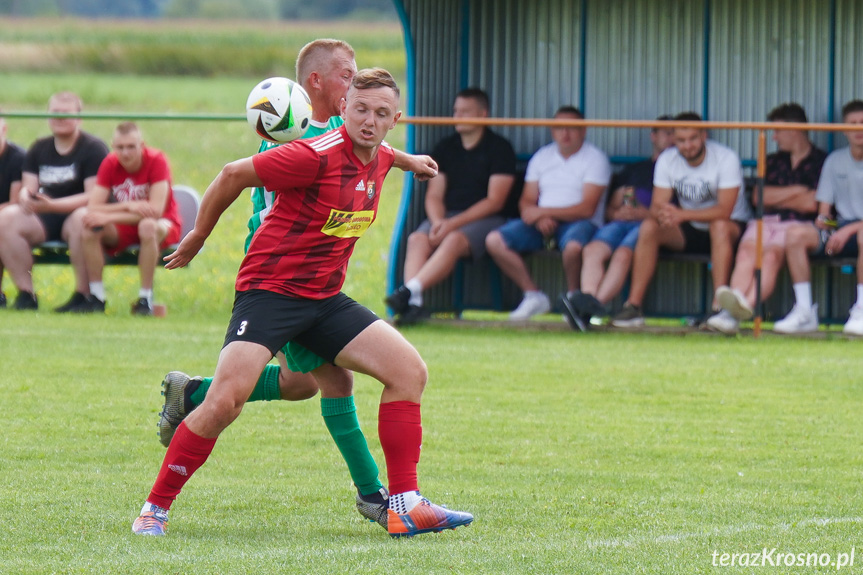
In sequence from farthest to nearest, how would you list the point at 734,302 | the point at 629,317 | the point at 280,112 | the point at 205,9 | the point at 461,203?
1. the point at 205,9
2. the point at 461,203
3. the point at 629,317
4. the point at 734,302
5. the point at 280,112

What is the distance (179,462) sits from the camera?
459 centimetres

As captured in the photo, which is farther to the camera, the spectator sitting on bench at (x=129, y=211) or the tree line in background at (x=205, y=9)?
the tree line in background at (x=205, y=9)

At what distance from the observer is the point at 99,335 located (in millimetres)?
9797

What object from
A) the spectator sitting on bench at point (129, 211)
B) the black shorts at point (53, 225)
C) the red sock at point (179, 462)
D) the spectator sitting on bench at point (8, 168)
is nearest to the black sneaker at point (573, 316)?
the spectator sitting on bench at point (129, 211)

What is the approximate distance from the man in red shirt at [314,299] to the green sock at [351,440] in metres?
0.21

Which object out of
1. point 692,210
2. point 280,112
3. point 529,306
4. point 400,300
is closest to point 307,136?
point 280,112

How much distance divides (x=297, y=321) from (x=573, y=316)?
6.17 metres

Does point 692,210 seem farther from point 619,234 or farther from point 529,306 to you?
point 529,306

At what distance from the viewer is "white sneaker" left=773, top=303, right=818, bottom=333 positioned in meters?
10.5

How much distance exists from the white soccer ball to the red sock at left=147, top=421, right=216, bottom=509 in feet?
4.04

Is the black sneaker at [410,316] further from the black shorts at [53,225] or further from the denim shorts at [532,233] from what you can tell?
the black shorts at [53,225]

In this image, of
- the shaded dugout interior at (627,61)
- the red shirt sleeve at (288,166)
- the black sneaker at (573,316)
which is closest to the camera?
the red shirt sleeve at (288,166)

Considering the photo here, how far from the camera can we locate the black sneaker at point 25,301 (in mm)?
11500

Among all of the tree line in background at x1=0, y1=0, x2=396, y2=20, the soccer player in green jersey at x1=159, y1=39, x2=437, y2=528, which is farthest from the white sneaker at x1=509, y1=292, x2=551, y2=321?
the tree line in background at x1=0, y1=0, x2=396, y2=20
